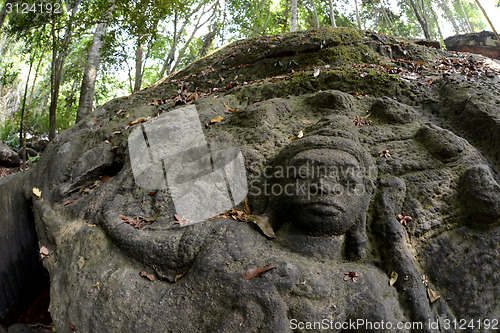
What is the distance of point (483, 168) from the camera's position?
2.69 m

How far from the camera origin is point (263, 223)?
2.67 metres

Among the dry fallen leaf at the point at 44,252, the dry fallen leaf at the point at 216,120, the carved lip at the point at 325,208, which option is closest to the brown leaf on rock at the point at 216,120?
the dry fallen leaf at the point at 216,120

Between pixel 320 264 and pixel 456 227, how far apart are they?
1.26 meters

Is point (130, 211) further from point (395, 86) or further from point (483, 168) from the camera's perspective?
point (395, 86)

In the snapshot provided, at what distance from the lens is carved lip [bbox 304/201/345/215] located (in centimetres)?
244

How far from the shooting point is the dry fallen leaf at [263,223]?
102 inches

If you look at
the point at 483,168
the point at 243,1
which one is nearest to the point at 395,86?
the point at 483,168

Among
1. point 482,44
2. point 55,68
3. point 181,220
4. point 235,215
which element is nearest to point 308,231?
point 235,215

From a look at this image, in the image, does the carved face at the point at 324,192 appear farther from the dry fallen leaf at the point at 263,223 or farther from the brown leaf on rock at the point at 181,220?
Answer: the brown leaf on rock at the point at 181,220

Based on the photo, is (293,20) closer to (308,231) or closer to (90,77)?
(90,77)

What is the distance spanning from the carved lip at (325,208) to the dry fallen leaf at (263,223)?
1.26 ft

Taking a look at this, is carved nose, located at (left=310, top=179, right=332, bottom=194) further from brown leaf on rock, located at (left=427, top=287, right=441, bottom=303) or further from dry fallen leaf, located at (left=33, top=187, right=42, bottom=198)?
dry fallen leaf, located at (left=33, top=187, right=42, bottom=198)

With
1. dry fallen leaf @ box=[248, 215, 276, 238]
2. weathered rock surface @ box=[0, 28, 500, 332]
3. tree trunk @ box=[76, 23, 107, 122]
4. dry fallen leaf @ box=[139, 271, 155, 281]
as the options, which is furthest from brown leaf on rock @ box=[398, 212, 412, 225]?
tree trunk @ box=[76, 23, 107, 122]

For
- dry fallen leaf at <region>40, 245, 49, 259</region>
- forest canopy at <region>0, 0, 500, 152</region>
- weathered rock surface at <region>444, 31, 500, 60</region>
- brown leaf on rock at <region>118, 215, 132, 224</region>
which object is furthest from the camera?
weathered rock surface at <region>444, 31, 500, 60</region>
